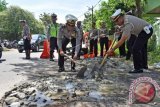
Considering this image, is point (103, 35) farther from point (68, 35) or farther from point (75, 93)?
point (75, 93)

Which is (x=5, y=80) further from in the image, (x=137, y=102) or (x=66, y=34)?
(x=137, y=102)

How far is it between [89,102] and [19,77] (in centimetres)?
481

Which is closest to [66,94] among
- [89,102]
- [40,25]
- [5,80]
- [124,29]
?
[89,102]

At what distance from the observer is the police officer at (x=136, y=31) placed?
31.6 ft

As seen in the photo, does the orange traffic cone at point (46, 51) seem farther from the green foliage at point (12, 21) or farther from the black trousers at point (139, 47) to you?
the green foliage at point (12, 21)

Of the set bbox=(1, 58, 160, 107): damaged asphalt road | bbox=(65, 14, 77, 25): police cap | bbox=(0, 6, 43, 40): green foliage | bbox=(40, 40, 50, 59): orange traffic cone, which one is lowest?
bbox=(1, 58, 160, 107): damaged asphalt road

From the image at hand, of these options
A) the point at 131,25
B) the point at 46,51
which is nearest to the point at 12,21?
the point at 46,51

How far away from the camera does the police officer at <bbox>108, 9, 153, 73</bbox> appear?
9.64 m

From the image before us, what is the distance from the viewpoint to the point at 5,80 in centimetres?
1063

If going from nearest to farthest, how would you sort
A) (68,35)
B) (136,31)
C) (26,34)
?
(136,31)
(68,35)
(26,34)

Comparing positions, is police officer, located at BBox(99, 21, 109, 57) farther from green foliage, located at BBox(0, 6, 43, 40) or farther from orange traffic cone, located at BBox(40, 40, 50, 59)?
green foliage, located at BBox(0, 6, 43, 40)

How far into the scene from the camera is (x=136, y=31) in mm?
10453

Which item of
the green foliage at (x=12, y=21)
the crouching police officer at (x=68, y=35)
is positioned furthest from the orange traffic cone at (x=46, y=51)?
the green foliage at (x=12, y=21)

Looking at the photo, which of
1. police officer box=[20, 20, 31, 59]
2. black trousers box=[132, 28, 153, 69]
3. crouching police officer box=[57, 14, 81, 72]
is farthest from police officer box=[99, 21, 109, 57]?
black trousers box=[132, 28, 153, 69]
